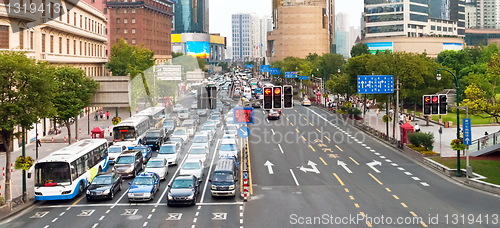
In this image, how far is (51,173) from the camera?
30.1m

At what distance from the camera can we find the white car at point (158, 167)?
35719 millimetres

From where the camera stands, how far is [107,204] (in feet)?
97.3

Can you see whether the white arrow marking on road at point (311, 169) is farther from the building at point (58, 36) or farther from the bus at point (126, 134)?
the building at point (58, 36)

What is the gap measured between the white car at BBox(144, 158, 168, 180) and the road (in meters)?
6.40

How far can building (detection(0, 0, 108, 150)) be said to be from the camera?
49344mm

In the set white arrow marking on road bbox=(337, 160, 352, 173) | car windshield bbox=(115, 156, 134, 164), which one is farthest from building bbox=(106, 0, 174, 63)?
white arrow marking on road bbox=(337, 160, 352, 173)

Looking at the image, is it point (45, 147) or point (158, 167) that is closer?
point (158, 167)

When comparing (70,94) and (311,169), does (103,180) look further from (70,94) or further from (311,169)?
(70,94)

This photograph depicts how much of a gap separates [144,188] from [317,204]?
391 inches

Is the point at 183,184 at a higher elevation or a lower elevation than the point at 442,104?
lower

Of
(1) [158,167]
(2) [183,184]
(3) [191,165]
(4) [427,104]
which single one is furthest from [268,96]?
(4) [427,104]

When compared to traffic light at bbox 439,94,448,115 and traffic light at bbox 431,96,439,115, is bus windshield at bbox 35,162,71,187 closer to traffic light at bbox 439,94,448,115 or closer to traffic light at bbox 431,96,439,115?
traffic light at bbox 431,96,439,115

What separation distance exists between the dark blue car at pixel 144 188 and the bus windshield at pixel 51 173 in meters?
3.81

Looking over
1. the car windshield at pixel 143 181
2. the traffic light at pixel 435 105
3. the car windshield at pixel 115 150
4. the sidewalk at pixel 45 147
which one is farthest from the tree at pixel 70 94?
the traffic light at pixel 435 105
